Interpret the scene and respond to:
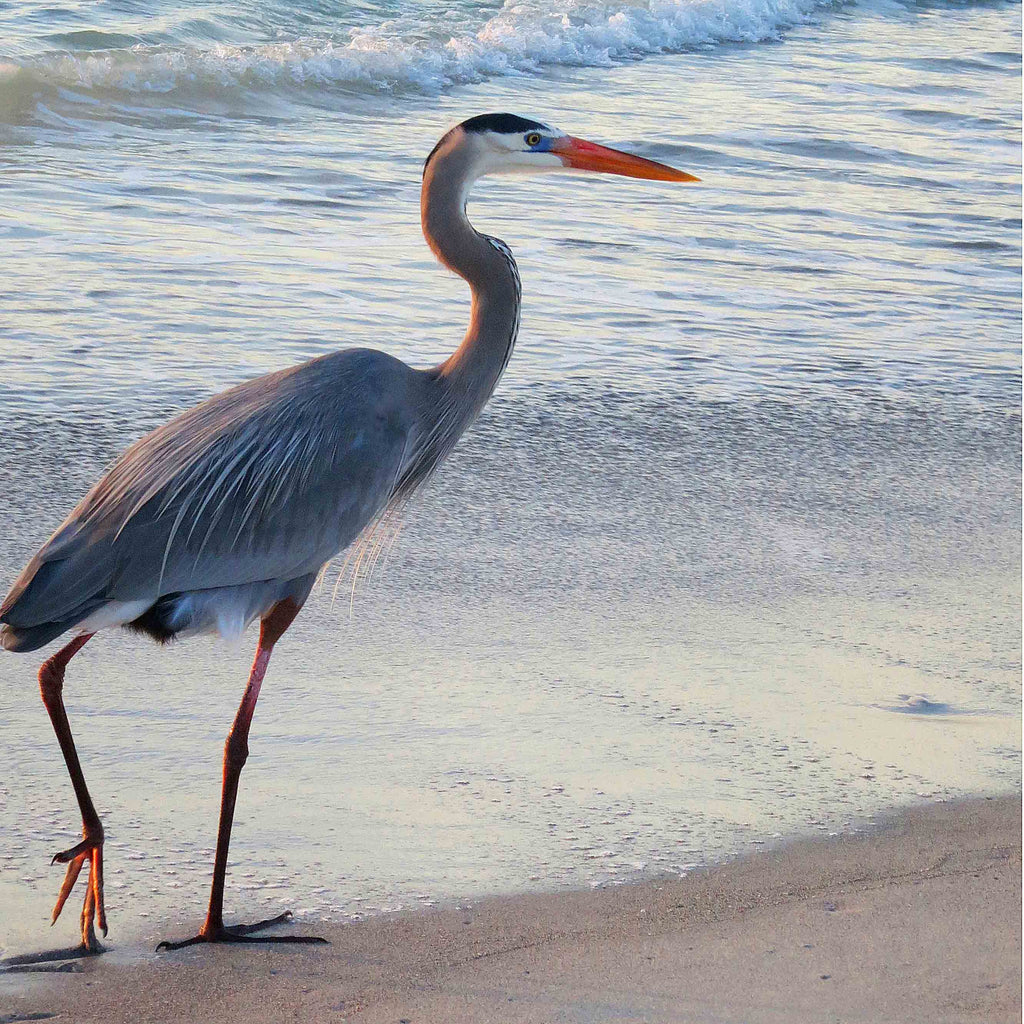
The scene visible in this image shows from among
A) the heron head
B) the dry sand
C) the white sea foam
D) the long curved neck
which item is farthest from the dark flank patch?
the white sea foam

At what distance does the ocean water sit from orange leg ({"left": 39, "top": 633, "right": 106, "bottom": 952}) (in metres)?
0.07

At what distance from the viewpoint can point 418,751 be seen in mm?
3277

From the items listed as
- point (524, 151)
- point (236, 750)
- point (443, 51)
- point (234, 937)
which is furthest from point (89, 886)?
point (443, 51)

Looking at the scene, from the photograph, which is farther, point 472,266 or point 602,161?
point 602,161

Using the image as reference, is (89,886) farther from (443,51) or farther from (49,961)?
(443,51)

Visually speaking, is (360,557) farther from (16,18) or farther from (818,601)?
(16,18)

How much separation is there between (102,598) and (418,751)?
29.7 inches

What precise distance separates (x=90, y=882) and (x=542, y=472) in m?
2.62

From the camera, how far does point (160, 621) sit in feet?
10.1

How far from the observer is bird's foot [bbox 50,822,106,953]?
2.60 m

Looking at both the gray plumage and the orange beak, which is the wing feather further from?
the orange beak

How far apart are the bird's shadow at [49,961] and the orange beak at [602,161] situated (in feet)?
6.86

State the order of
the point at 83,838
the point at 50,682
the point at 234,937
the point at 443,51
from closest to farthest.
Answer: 1. the point at 234,937
2. the point at 83,838
3. the point at 50,682
4. the point at 443,51

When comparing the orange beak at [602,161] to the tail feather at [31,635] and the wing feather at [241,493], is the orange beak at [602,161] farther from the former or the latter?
the tail feather at [31,635]
